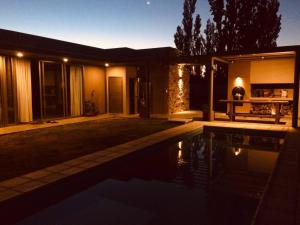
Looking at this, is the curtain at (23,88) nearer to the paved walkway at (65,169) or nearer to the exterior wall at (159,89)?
the paved walkway at (65,169)

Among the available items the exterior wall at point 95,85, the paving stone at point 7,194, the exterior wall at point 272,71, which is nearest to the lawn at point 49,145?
the paving stone at point 7,194

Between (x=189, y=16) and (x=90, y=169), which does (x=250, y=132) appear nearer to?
(x=90, y=169)

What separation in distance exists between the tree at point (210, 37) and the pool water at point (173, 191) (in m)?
14.4

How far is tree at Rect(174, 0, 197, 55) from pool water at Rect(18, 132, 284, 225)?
619 inches

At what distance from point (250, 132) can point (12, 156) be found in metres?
6.97

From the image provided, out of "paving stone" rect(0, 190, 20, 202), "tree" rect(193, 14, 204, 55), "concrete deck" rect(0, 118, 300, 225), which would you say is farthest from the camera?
"tree" rect(193, 14, 204, 55)

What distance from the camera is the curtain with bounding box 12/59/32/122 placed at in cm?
976

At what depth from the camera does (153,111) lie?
→ 13.9 metres

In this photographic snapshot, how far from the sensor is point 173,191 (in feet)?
13.5

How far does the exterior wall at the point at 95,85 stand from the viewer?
12.9 m

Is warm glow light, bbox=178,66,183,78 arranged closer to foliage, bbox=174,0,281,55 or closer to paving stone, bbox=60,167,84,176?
foliage, bbox=174,0,281,55

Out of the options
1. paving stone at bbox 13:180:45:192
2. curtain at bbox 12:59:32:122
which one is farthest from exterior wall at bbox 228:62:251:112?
paving stone at bbox 13:180:45:192

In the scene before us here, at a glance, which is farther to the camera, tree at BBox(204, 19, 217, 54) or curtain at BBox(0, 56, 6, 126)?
tree at BBox(204, 19, 217, 54)

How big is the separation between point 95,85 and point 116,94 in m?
1.21
